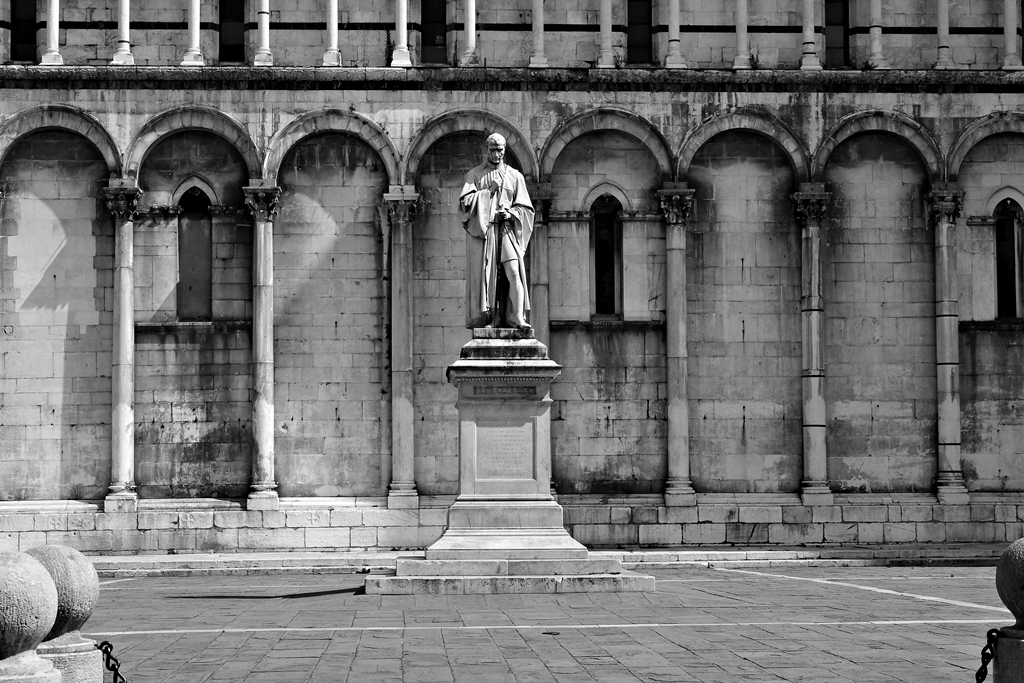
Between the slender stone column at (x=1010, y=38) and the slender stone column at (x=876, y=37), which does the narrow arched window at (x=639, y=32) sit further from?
the slender stone column at (x=1010, y=38)

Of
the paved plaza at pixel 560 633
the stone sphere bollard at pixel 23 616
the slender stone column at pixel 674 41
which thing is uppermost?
the slender stone column at pixel 674 41

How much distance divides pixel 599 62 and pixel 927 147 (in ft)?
22.2

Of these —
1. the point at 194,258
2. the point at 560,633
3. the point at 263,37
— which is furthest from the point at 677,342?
the point at 560,633

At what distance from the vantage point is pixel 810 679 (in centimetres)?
1236

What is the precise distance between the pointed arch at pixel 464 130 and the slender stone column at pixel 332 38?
86.9 inches

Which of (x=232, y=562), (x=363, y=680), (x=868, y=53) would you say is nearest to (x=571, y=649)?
(x=363, y=680)

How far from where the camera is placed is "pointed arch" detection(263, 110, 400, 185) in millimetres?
29453

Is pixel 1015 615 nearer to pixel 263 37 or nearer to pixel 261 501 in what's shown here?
pixel 261 501

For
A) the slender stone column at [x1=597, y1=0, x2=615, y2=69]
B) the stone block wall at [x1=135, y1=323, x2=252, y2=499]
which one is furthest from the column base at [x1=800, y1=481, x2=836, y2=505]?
the stone block wall at [x1=135, y1=323, x2=252, y2=499]

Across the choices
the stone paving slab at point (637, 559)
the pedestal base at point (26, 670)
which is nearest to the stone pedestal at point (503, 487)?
the stone paving slab at point (637, 559)

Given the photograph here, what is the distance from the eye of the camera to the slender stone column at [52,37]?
29.4 m

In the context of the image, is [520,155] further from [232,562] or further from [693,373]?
[232,562]

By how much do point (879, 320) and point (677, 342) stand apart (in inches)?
166

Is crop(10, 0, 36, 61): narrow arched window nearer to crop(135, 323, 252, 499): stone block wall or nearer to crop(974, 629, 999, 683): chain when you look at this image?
crop(135, 323, 252, 499): stone block wall
